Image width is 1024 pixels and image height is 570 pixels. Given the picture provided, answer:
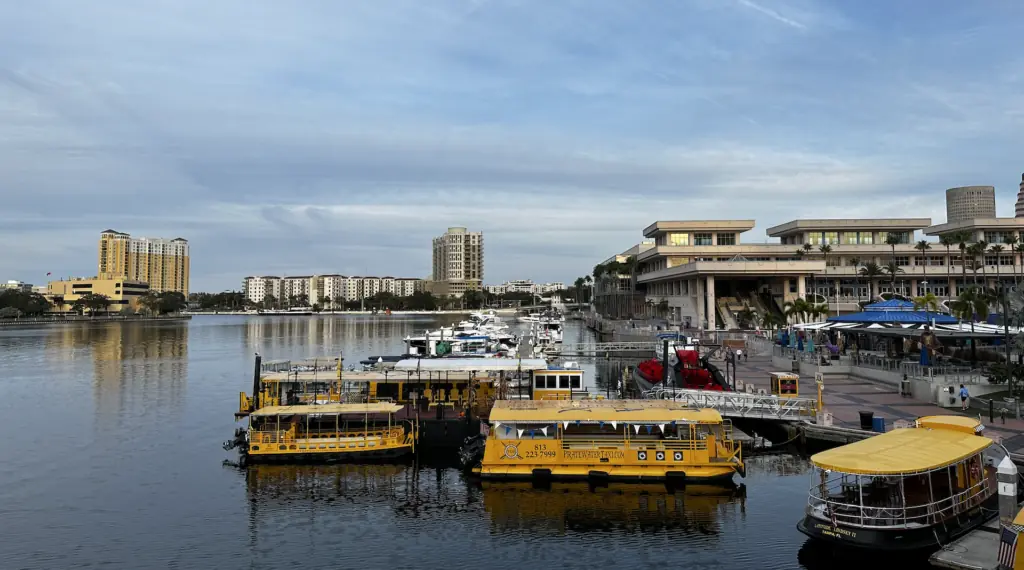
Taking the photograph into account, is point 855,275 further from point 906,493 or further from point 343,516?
point 343,516

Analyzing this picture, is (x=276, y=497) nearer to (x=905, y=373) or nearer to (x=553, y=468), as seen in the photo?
(x=553, y=468)

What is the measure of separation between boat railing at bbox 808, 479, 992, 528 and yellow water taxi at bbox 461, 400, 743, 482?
702 centimetres

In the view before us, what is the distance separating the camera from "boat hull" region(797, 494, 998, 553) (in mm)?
19391

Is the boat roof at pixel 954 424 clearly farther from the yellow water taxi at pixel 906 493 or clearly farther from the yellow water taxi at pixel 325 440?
the yellow water taxi at pixel 325 440

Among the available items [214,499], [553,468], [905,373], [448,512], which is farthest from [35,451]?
[905,373]

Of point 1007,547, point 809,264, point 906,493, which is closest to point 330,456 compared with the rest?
point 906,493

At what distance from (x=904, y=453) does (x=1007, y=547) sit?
4110mm

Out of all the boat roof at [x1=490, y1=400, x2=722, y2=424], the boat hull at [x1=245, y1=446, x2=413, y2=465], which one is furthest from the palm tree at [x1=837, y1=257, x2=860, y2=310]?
the boat hull at [x1=245, y1=446, x2=413, y2=465]

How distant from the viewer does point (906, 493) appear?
20.9 metres

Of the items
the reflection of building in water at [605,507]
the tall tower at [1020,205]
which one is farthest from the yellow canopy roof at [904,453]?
the tall tower at [1020,205]

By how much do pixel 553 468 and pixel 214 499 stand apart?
13798mm

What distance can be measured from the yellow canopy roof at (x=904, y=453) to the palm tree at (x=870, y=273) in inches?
3163

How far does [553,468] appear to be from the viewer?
28.4 m

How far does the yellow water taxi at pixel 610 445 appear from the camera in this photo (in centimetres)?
2803
